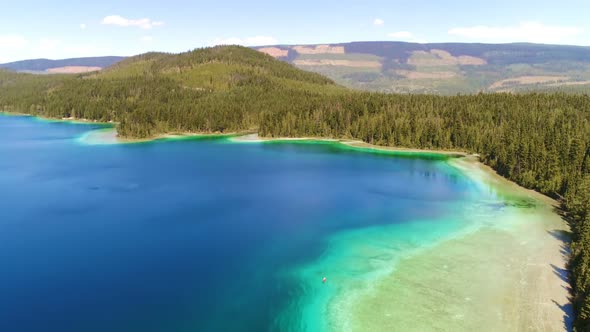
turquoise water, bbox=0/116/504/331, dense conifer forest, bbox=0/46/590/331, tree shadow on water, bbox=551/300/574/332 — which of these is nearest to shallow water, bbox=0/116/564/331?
turquoise water, bbox=0/116/504/331

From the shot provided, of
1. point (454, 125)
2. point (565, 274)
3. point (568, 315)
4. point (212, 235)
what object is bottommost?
point (568, 315)

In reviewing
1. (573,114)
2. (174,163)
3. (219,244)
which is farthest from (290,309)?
(573,114)

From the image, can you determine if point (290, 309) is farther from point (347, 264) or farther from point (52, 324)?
point (52, 324)

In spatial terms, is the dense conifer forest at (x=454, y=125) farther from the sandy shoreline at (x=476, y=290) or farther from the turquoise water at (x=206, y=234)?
the turquoise water at (x=206, y=234)

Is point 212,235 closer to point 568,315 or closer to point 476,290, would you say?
point 476,290

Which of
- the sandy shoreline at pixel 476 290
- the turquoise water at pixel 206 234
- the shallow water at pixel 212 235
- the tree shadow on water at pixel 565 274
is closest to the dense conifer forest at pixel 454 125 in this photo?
the tree shadow on water at pixel 565 274

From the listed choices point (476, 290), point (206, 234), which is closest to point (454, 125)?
point (206, 234)
